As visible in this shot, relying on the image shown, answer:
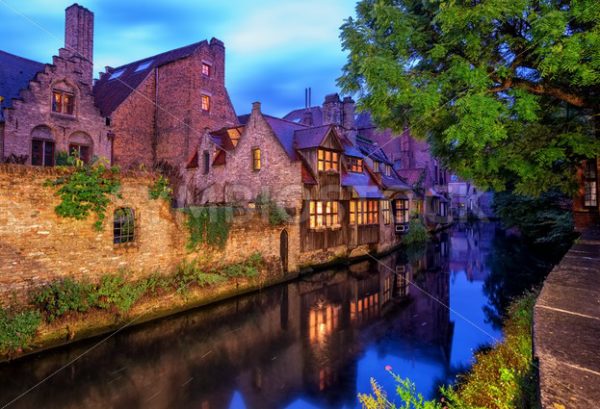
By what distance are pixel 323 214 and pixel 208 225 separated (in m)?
8.00

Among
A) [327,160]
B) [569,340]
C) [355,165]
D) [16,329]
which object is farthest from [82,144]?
[569,340]

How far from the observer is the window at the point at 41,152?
59.0 feet

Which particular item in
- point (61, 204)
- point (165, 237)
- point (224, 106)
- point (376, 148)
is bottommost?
point (165, 237)

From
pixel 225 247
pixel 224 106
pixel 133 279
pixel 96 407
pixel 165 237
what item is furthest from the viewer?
pixel 224 106

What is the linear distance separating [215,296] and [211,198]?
10.5m

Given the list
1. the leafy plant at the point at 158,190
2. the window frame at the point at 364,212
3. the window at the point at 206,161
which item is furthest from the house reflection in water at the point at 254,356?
the window at the point at 206,161

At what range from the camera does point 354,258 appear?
22125 mm

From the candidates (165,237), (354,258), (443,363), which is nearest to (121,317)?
(165,237)

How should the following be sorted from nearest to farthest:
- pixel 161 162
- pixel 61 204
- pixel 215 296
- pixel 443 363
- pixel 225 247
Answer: pixel 443 363 → pixel 61 204 → pixel 215 296 → pixel 225 247 → pixel 161 162

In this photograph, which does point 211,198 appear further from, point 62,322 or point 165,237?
point 62,322

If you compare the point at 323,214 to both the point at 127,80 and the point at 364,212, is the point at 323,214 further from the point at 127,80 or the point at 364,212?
the point at 127,80

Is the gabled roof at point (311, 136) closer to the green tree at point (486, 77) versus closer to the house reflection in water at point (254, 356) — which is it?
the house reflection in water at point (254, 356)

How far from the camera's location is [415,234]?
30141 mm

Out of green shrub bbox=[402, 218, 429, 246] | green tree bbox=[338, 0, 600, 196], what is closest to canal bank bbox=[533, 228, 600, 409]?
green tree bbox=[338, 0, 600, 196]
